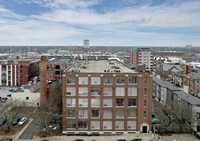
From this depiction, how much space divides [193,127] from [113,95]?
19614 mm

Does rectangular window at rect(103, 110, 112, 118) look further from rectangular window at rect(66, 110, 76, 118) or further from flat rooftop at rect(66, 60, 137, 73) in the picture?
flat rooftop at rect(66, 60, 137, 73)

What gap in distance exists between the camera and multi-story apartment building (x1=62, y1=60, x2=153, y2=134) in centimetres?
4497

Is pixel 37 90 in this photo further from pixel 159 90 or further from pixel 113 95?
pixel 159 90

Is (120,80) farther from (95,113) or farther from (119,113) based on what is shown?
(95,113)

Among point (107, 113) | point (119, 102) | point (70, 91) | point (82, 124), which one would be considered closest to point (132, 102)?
point (119, 102)

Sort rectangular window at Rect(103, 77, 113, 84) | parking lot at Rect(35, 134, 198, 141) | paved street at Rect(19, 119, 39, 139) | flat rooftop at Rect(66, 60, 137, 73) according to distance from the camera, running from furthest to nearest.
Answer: flat rooftop at Rect(66, 60, 137, 73) → rectangular window at Rect(103, 77, 113, 84) → paved street at Rect(19, 119, 39, 139) → parking lot at Rect(35, 134, 198, 141)

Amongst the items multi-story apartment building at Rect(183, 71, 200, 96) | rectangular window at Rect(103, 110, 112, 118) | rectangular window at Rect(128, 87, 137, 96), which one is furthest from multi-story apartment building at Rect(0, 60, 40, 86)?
multi-story apartment building at Rect(183, 71, 200, 96)

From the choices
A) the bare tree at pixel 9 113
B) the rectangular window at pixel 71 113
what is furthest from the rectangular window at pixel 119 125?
the bare tree at pixel 9 113

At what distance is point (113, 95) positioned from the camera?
45.0m

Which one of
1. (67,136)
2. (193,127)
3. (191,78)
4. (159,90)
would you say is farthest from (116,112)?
(191,78)

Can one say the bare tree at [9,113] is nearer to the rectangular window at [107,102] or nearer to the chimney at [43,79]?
the chimney at [43,79]

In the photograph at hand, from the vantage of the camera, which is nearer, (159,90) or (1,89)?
(159,90)

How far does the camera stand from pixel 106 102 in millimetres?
45312

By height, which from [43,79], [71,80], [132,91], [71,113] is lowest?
[71,113]
